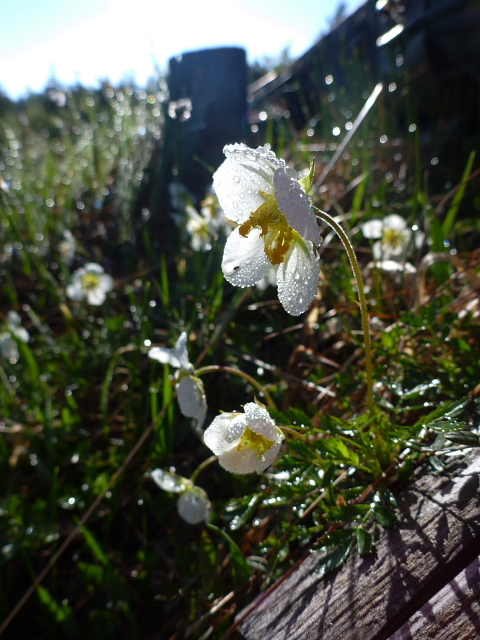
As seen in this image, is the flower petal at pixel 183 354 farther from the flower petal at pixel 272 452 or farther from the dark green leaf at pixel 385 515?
the dark green leaf at pixel 385 515

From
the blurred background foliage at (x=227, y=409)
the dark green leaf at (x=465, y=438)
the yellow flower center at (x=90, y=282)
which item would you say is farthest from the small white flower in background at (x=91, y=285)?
the dark green leaf at (x=465, y=438)

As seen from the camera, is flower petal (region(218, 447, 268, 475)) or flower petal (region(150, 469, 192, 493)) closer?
flower petal (region(218, 447, 268, 475))

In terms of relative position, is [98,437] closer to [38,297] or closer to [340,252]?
[340,252]

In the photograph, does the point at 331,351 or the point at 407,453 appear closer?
the point at 407,453

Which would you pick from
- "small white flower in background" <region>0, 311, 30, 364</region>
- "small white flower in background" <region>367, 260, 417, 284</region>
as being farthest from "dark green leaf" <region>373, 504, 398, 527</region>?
"small white flower in background" <region>0, 311, 30, 364</region>

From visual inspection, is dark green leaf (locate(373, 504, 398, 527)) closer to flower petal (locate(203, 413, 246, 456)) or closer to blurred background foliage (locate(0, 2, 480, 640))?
blurred background foliage (locate(0, 2, 480, 640))

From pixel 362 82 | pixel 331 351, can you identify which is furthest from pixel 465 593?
pixel 362 82

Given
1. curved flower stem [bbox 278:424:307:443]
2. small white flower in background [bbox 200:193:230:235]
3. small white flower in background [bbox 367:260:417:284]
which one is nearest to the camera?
curved flower stem [bbox 278:424:307:443]
